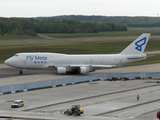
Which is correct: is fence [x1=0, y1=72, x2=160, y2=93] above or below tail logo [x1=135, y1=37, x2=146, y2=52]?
below

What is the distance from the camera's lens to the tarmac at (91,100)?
46750 mm

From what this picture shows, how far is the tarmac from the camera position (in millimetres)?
46750

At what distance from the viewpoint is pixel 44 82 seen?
233ft

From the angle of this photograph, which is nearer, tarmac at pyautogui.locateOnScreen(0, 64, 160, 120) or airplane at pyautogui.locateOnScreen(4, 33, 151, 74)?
tarmac at pyautogui.locateOnScreen(0, 64, 160, 120)

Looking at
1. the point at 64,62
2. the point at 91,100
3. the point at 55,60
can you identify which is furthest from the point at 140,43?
the point at 91,100

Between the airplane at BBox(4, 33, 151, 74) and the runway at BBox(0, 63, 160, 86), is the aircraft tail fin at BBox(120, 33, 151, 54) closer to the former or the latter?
the airplane at BBox(4, 33, 151, 74)

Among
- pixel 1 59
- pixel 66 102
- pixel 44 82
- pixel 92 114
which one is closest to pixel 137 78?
pixel 44 82

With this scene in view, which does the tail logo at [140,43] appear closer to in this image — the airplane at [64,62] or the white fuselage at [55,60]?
the airplane at [64,62]

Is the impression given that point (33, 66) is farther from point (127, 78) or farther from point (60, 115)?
point (60, 115)

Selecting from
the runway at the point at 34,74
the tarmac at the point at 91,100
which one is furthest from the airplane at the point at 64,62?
the tarmac at the point at 91,100

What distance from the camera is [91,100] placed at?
5759 cm

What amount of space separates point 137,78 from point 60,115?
1490 inches

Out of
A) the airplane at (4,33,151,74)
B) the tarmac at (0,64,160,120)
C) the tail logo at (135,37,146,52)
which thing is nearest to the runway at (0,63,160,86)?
the tarmac at (0,64,160,120)

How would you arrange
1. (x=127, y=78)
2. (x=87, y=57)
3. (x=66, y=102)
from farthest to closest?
(x=87, y=57) → (x=127, y=78) → (x=66, y=102)
